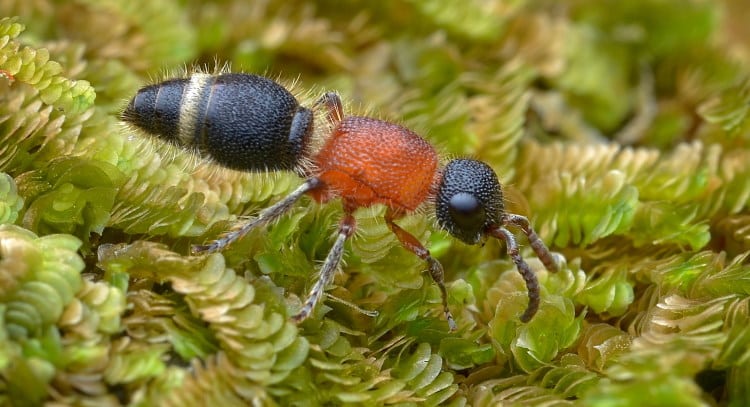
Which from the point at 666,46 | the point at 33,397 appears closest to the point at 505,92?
the point at 666,46

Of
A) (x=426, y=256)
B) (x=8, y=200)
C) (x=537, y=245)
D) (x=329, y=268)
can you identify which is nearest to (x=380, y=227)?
(x=426, y=256)

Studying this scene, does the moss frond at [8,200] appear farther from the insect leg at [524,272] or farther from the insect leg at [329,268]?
the insect leg at [524,272]

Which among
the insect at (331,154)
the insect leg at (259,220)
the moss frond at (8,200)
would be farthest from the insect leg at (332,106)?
the moss frond at (8,200)

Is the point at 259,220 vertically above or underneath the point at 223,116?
underneath

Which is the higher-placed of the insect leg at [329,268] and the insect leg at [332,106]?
the insect leg at [332,106]

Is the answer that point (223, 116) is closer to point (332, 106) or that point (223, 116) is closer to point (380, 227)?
point (332, 106)

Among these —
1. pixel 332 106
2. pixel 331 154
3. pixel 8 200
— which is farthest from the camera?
pixel 332 106
